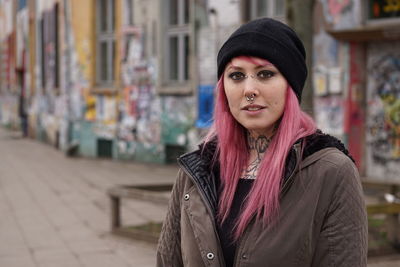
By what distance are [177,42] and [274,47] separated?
41.5 feet

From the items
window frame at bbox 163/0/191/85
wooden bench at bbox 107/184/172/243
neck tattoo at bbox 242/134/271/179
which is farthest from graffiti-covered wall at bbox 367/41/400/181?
neck tattoo at bbox 242/134/271/179

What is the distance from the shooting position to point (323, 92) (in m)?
10.6

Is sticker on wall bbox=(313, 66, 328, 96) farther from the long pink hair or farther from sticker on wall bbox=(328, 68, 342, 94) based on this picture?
the long pink hair

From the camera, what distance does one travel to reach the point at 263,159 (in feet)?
6.60

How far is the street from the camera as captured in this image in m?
6.20

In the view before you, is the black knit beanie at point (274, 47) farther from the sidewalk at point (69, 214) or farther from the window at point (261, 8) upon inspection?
the window at point (261, 8)

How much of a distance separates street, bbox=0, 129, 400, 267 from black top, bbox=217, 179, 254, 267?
3.97m

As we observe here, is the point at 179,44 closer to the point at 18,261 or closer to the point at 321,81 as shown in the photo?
the point at 321,81

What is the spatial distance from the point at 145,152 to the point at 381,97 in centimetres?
649

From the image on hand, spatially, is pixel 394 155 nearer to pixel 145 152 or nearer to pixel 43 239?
pixel 43 239

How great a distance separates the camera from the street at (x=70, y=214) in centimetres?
620

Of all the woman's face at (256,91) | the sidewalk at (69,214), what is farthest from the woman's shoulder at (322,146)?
the sidewalk at (69,214)

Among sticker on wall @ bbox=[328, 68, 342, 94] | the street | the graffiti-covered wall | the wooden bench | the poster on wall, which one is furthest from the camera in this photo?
the poster on wall

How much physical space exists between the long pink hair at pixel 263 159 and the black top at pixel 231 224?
2cm
